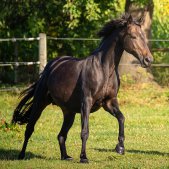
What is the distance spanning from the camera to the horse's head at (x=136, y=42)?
35.4ft

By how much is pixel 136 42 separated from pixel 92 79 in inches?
34.7

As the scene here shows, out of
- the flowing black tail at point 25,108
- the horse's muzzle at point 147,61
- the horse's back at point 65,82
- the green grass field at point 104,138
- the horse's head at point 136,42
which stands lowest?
the green grass field at point 104,138

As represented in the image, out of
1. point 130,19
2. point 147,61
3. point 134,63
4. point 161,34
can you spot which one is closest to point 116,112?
point 147,61

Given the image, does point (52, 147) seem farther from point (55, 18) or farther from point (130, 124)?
point (55, 18)

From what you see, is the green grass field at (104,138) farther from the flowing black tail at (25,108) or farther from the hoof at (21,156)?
the flowing black tail at (25,108)

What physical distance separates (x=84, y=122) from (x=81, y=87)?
21.7 inches

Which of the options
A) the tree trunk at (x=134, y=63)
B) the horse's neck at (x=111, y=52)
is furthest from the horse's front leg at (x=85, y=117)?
the tree trunk at (x=134, y=63)

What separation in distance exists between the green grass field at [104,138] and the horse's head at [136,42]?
1.54m

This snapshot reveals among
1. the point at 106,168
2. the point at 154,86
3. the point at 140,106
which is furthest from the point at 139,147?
the point at 154,86

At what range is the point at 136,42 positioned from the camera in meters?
10.8

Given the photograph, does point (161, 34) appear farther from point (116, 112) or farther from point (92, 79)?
point (92, 79)

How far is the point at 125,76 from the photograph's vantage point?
72.1 ft

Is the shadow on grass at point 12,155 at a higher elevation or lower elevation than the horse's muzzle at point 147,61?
lower

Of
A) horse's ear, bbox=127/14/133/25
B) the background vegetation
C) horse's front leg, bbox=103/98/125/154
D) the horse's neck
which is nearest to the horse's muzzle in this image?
the horse's neck
